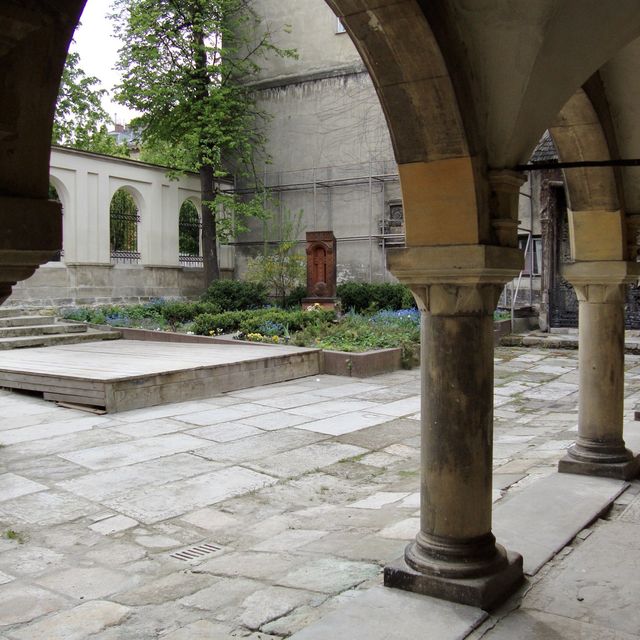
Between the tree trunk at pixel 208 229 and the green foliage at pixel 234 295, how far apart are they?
1.96 meters

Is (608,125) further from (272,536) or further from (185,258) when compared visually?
(185,258)

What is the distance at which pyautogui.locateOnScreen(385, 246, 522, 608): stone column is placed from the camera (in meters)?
3.37

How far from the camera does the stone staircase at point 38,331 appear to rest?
1304 cm

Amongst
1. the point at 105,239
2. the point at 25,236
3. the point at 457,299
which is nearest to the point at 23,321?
the point at 105,239

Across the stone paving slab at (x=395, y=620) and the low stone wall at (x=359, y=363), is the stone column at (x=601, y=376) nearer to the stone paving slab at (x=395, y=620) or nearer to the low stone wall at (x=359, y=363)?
the stone paving slab at (x=395, y=620)

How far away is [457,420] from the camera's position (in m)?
3.40

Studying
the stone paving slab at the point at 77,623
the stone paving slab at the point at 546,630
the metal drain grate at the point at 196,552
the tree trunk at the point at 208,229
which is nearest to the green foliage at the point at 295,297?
the tree trunk at the point at 208,229

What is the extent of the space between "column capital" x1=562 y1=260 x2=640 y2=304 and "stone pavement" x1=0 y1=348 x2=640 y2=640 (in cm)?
141

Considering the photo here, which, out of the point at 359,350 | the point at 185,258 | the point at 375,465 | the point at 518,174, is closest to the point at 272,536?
the point at 375,465

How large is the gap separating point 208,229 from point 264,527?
54.2 ft

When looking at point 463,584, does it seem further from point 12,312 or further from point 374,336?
point 12,312

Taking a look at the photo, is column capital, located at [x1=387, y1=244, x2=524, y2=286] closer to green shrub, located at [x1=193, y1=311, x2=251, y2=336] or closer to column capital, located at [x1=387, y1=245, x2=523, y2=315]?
column capital, located at [x1=387, y1=245, x2=523, y2=315]

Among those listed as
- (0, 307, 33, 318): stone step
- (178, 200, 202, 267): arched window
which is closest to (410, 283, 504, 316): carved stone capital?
(0, 307, 33, 318): stone step

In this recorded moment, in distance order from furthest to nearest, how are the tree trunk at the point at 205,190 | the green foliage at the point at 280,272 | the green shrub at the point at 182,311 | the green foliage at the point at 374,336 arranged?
the tree trunk at the point at 205,190
the green foliage at the point at 280,272
the green shrub at the point at 182,311
the green foliage at the point at 374,336
